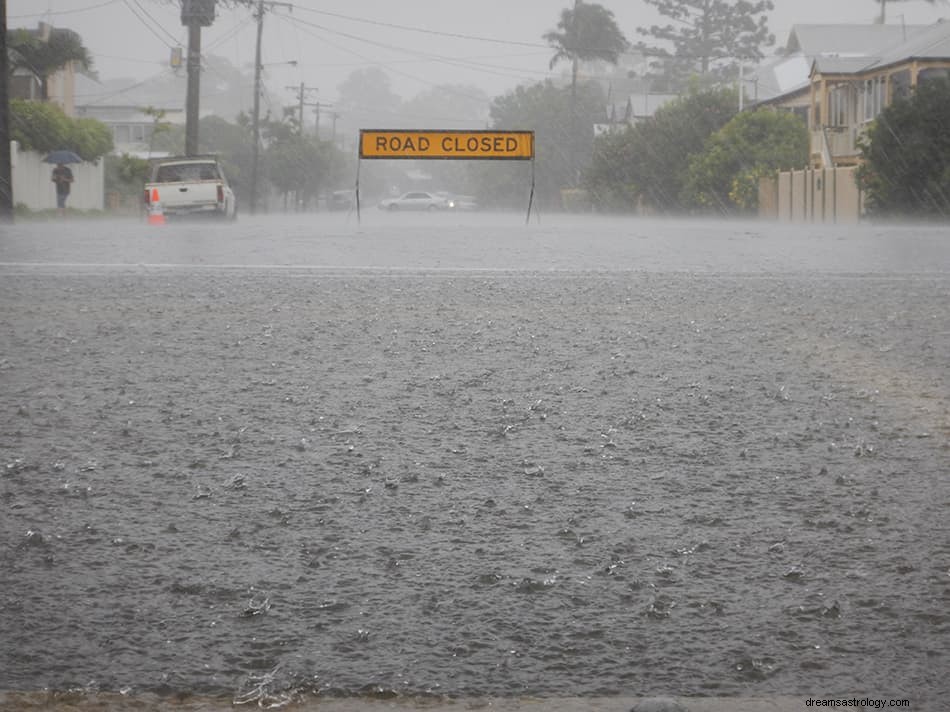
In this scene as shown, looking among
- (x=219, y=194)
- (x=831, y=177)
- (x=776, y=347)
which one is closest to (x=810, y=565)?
(x=776, y=347)

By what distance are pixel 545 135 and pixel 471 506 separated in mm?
101537

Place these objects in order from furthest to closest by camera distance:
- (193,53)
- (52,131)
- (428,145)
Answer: (52,131)
(193,53)
(428,145)

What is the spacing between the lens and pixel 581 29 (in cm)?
9725

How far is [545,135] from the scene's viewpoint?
103625mm

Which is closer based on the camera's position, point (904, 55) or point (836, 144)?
point (904, 55)

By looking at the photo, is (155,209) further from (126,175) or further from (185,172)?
(126,175)

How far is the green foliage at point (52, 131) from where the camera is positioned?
4722 cm

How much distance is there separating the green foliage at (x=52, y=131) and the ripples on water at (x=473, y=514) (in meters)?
41.7

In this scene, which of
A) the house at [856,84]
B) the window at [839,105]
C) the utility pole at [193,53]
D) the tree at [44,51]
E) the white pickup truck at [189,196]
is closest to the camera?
the white pickup truck at [189,196]

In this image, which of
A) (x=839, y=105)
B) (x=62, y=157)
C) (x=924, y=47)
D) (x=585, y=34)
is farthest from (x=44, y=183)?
(x=585, y=34)

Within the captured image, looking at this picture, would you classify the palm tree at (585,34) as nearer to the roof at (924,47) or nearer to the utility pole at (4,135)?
the roof at (924,47)

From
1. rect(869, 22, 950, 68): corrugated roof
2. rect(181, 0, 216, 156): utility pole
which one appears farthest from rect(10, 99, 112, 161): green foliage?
rect(869, 22, 950, 68): corrugated roof

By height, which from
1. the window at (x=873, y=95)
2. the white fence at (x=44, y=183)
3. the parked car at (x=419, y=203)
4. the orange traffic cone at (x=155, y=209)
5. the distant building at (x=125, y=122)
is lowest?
the orange traffic cone at (x=155, y=209)

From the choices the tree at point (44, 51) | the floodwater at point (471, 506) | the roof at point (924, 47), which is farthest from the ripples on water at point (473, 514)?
the tree at point (44, 51)
